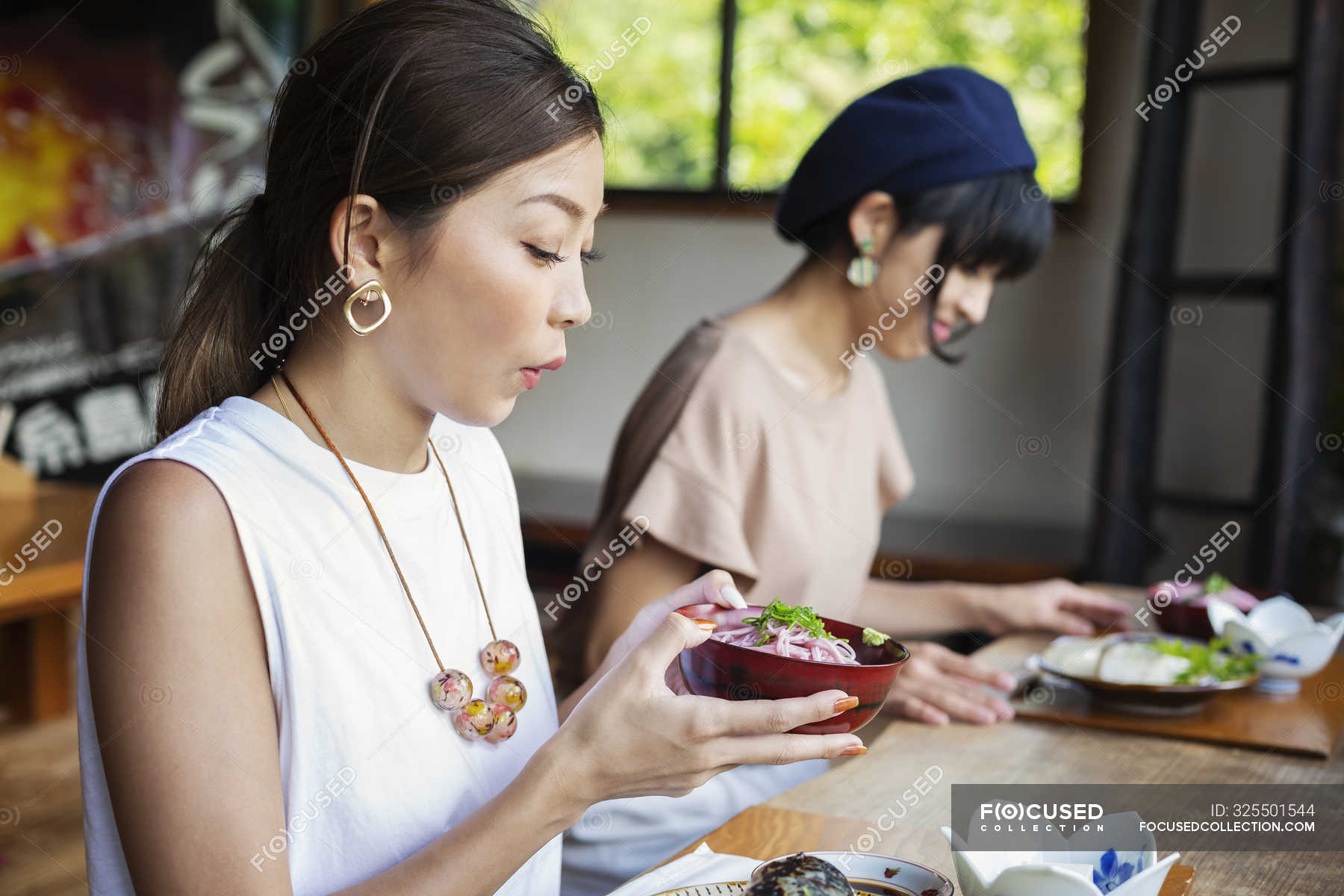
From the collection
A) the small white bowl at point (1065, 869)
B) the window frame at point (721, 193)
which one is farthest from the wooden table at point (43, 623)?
the small white bowl at point (1065, 869)

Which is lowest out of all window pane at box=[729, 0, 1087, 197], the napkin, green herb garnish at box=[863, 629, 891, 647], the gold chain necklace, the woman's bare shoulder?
the napkin

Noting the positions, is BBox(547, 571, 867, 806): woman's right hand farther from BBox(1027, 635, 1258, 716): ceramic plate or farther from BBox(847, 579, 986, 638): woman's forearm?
BBox(847, 579, 986, 638): woman's forearm

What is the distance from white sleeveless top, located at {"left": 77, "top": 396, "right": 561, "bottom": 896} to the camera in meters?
1.04

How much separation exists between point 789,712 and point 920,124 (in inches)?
47.9

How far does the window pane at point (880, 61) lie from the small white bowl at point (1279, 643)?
7.38 feet

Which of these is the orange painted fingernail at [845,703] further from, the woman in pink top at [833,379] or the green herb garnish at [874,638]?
the woman in pink top at [833,379]

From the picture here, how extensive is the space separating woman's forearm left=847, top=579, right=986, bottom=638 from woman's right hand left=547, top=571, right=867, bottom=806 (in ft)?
3.76

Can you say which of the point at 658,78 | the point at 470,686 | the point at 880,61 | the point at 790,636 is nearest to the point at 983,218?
the point at 790,636

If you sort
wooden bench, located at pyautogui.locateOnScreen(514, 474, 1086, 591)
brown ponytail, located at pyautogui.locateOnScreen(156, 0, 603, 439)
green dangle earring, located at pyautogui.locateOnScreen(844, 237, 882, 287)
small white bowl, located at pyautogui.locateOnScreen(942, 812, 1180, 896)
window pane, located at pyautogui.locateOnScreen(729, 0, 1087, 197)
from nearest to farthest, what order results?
small white bowl, located at pyautogui.locateOnScreen(942, 812, 1180, 896) → brown ponytail, located at pyautogui.locateOnScreen(156, 0, 603, 439) → green dangle earring, located at pyautogui.locateOnScreen(844, 237, 882, 287) → wooden bench, located at pyautogui.locateOnScreen(514, 474, 1086, 591) → window pane, located at pyautogui.locateOnScreen(729, 0, 1087, 197)

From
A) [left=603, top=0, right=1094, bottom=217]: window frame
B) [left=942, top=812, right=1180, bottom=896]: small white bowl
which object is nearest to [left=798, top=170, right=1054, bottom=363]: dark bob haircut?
[left=942, top=812, right=1180, bottom=896]: small white bowl

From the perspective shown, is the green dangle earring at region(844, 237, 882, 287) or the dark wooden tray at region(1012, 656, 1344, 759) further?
the green dangle earring at region(844, 237, 882, 287)

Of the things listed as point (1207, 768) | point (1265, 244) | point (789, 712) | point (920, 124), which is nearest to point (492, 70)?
point (789, 712)

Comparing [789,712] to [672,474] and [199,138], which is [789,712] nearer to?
[672,474]

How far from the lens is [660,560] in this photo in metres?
1.80
